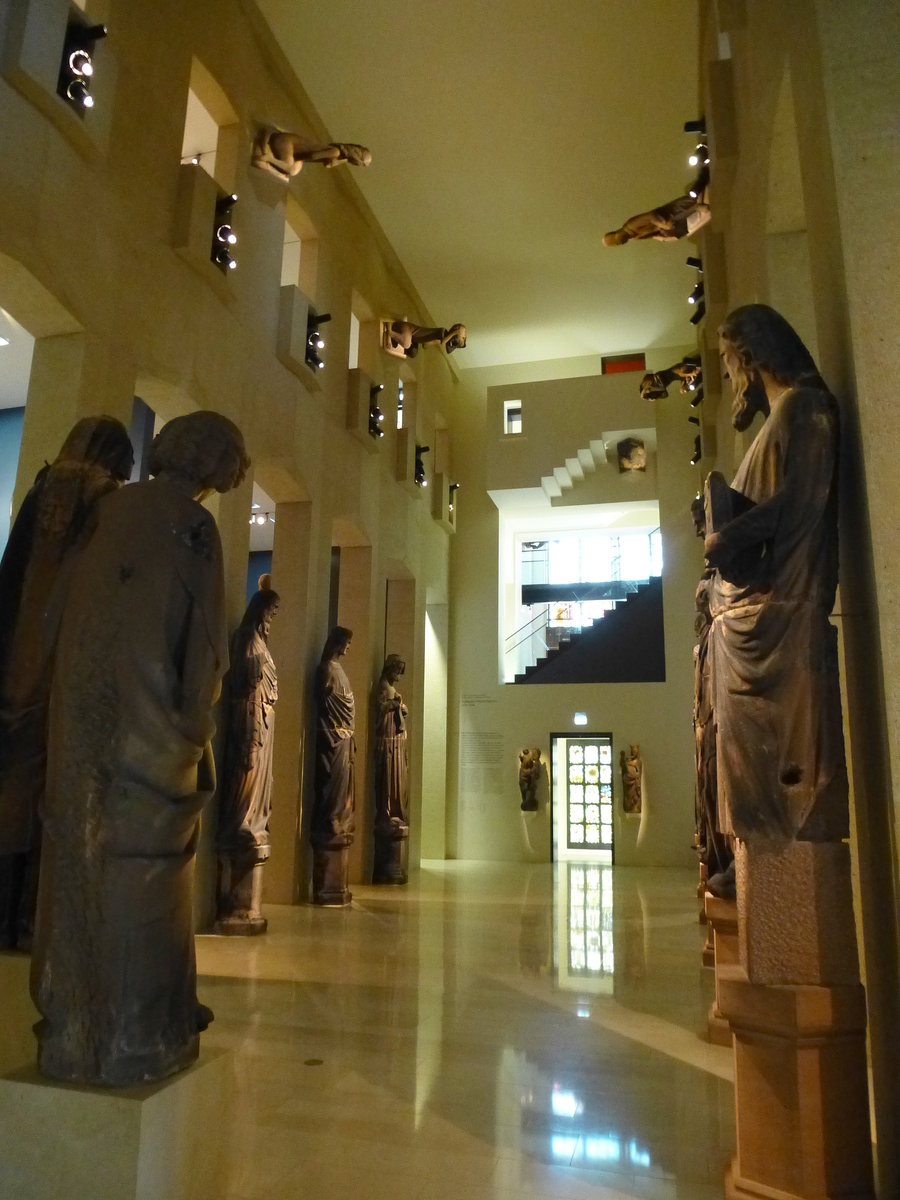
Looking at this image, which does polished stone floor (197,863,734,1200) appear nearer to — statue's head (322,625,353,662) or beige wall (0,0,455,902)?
beige wall (0,0,455,902)

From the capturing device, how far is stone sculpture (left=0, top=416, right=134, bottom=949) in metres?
3.10

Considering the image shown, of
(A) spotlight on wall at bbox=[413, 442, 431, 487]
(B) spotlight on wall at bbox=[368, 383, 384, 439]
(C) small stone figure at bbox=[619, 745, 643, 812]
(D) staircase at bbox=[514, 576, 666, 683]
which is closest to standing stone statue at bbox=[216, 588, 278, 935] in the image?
(B) spotlight on wall at bbox=[368, 383, 384, 439]

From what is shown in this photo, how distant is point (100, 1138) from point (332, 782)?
23.9 ft

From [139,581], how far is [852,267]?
7.53 feet

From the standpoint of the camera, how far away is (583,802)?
15148 millimetres

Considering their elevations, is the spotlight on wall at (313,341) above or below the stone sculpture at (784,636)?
above

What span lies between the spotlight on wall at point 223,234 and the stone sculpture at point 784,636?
6602mm

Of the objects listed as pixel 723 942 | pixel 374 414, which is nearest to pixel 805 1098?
pixel 723 942

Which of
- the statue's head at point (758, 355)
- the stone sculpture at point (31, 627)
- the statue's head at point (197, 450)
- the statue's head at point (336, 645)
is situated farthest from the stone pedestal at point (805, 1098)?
the statue's head at point (336, 645)

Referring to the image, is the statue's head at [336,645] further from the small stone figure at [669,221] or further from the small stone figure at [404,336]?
the small stone figure at [669,221]

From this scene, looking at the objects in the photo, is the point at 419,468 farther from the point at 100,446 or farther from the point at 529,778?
the point at 100,446

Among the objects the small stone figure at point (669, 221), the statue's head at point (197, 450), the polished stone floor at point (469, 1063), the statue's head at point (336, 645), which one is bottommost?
the polished stone floor at point (469, 1063)

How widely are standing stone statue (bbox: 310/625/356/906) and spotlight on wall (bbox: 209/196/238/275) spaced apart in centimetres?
388

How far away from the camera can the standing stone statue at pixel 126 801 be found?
2.03 meters
